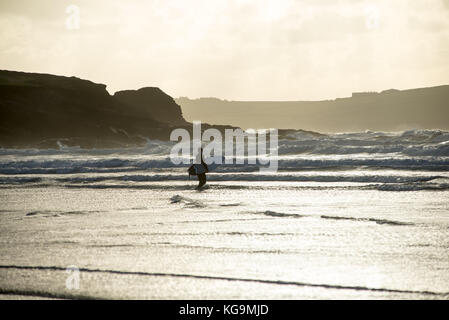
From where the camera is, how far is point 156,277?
741 centimetres

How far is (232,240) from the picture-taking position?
998cm

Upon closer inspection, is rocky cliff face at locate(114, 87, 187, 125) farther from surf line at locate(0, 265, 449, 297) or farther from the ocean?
surf line at locate(0, 265, 449, 297)

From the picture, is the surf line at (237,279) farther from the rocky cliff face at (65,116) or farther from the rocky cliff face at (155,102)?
the rocky cliff face at (155,102)

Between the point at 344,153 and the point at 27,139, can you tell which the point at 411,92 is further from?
the point at 344,153

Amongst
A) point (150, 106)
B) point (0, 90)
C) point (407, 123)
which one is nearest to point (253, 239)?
point (0, 90)

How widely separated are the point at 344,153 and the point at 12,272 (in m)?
29.0

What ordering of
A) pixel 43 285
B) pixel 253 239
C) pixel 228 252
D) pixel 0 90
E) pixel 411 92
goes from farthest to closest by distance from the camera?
1. pixel 411 92
2. pixel 0 90
3. pixel 253 239
4. pixel 228 252
5. pixel 43 285

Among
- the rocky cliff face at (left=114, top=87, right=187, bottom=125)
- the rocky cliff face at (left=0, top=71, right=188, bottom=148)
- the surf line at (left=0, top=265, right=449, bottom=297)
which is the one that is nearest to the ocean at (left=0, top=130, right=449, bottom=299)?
the surf line at (left=0, top=265, right=449, bottom=297)

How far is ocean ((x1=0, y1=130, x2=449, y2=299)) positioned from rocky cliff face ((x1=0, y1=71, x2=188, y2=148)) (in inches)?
3321

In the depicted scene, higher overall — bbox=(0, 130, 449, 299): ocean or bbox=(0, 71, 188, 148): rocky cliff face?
bbox=(0, 71, 188, 148): rocky cliff face

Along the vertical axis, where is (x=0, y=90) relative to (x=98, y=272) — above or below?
above

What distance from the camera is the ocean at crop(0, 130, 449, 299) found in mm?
6938

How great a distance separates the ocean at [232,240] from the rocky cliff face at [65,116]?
84.4 meters

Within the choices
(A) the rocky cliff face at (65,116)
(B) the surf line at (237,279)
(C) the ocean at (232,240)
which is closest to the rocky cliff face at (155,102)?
(A) the rocky cliff face at (65,116)
